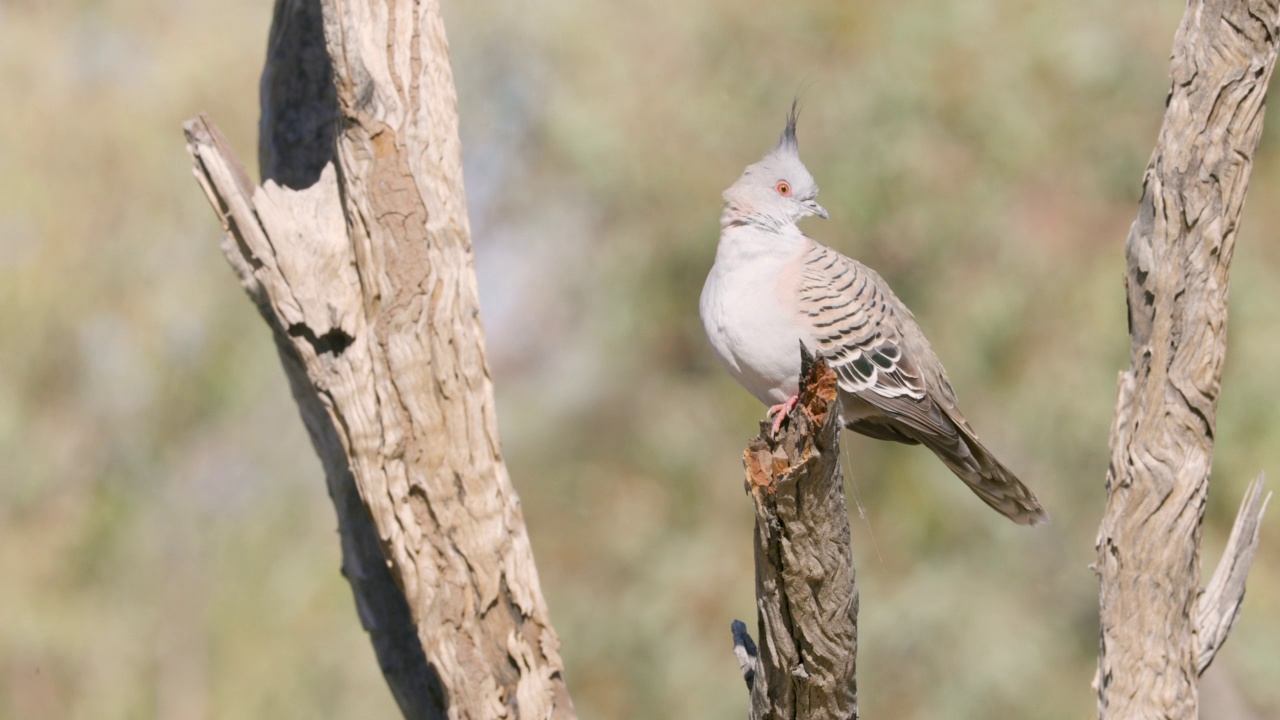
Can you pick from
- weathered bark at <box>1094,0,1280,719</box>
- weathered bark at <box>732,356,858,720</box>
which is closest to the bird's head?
weathered bark at <box>1094,0,1280,719</box>

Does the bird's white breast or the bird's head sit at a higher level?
the bird's head

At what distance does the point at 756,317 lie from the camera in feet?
10.5

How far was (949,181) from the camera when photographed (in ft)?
24.2

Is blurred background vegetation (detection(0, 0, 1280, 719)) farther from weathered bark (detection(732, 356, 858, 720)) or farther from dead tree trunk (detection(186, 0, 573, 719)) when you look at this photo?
weathered bark (detection(732, 356, 858, 720))

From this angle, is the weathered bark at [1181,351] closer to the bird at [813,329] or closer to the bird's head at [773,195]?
the bird at [813,329]

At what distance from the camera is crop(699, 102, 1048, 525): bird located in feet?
10.5

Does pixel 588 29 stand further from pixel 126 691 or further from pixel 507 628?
pixel 507 628

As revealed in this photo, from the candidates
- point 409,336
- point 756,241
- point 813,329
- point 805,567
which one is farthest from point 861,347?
point 409,336

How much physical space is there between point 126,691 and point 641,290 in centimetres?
374

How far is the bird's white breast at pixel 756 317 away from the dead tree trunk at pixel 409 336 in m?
0.68

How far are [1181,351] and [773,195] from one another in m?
1.12

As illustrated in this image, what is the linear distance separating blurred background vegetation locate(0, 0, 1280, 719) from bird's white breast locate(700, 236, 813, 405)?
Answer: 3.98 meters

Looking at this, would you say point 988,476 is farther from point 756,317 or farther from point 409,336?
point 409,336

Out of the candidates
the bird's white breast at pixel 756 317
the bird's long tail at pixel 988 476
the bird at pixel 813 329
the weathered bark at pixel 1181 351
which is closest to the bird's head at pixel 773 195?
the bird at pixel 813 329
